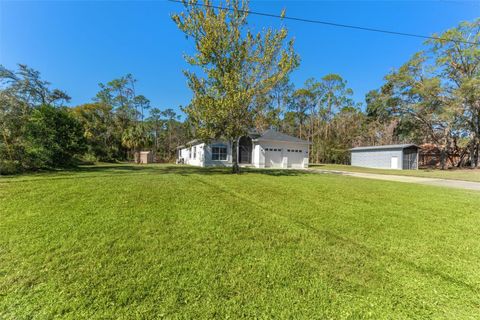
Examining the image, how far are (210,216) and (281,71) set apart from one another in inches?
389

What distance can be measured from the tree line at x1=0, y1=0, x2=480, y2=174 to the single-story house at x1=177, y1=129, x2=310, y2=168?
A: 1.90 meters

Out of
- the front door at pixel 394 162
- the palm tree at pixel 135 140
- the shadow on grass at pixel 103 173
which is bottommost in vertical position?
the shadow on grass at pixel 103 173

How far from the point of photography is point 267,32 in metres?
11.2

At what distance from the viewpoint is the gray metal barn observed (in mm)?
23797

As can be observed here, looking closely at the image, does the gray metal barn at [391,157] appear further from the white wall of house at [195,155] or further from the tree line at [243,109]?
the white wall of house at [195,155]

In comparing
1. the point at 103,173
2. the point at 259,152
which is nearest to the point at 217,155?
the point at 259,152

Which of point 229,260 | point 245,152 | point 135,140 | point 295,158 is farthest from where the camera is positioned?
point 135,140

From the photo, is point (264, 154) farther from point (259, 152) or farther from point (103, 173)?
point (103, 173)

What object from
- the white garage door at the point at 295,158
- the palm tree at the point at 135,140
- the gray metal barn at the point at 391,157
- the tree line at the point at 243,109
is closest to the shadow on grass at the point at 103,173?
the tree line at the point at 243,109

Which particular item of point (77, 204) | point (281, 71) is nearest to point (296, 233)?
point (77, 204)

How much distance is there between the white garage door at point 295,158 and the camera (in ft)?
69.8

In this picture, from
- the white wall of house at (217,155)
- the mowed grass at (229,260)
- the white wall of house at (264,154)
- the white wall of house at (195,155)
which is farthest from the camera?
the white wall of house at (195,155)

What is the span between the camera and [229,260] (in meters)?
2.94

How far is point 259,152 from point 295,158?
4321mm
